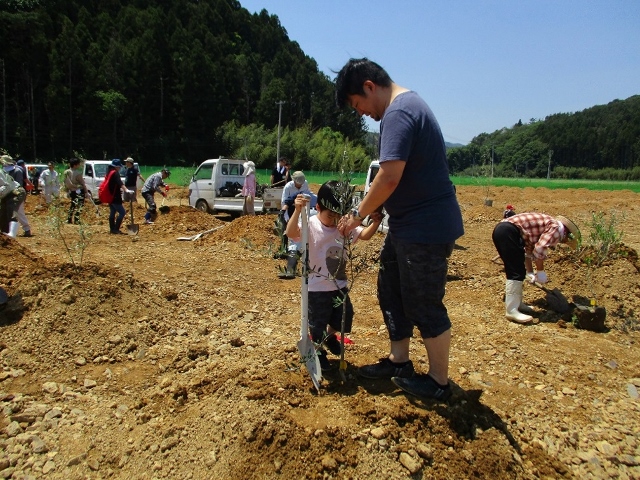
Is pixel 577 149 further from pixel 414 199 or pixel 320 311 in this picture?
pixel 414 199

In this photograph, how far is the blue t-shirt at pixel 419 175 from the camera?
2383 mm

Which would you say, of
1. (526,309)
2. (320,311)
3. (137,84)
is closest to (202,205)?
(526,309)

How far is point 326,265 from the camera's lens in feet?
10.5

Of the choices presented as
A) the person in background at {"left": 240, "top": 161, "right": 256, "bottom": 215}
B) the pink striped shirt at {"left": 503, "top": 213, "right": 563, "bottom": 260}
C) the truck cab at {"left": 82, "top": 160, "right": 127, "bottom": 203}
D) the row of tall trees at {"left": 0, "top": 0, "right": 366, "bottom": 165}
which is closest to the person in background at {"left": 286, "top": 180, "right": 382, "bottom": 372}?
the pink striped shirt at {"left": 503, "top": 213, "right": 563, "bottom": 260}

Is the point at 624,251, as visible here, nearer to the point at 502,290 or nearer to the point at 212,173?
the point at 502,290

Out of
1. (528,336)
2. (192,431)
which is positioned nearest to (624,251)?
(528,336)

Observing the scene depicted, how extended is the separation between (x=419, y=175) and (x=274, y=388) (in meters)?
1.44

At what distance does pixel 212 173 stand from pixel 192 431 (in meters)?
12.2

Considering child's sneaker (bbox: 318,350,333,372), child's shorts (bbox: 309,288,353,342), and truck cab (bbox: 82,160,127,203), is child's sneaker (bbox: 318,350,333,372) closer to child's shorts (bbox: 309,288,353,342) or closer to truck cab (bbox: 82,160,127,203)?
child's shorts (bbox: 309,288,353,342)

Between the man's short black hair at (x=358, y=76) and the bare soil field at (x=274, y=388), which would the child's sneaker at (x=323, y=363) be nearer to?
the bare soil field at (x=274, y=388)

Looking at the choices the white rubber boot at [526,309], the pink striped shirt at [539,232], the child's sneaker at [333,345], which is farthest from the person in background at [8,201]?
the white rubber boot at [526,309]

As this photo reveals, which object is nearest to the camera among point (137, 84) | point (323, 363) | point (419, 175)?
point (419, 175)

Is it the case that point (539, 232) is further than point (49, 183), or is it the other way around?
point (49, 183)

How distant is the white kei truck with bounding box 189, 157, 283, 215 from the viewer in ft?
45.2
